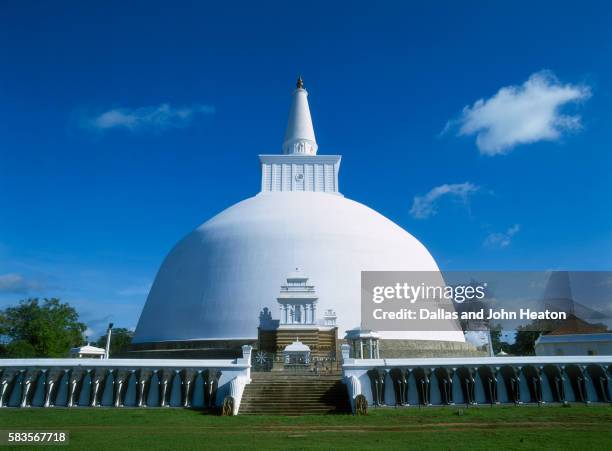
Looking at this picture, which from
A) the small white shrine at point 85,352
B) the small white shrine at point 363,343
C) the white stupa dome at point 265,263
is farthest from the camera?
the small white shrine at point 85,352

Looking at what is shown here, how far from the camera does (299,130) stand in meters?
41.6

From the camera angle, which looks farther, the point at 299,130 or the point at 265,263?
the point at 299,130

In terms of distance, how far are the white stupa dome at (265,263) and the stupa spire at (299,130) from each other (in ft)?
23.4

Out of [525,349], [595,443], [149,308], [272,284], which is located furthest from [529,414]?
[525,349]

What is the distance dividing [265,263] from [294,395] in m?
11.6

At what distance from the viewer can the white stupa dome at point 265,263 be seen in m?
28.1

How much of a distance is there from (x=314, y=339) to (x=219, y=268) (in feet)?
25.6

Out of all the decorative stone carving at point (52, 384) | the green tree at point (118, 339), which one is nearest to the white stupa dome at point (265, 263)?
the decorative stone carving at point (52, 384)

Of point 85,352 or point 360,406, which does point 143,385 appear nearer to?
point 360,406

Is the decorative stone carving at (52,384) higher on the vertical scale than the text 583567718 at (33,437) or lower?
higher

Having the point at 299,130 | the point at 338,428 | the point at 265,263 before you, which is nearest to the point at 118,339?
the point at 299,130

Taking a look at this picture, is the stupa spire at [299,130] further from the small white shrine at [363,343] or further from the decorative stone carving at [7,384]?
the decorative stone carving at [7,384]

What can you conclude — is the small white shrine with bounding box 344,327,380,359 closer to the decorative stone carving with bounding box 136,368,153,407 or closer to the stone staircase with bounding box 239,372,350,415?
the stone staircase with bounding box 239,372,350,415

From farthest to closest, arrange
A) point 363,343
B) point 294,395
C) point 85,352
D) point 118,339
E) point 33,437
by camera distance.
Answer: point 118,339
point 85,352
point 363,343
point 294,395
point 33,437
